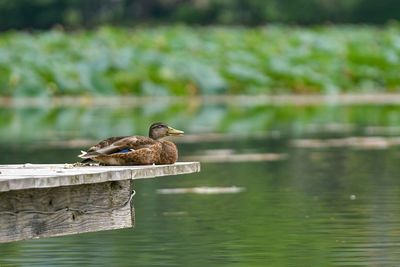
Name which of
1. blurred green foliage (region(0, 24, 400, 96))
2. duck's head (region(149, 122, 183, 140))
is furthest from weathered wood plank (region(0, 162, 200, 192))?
blurred green foliage (region(0, 24, 400, 96))

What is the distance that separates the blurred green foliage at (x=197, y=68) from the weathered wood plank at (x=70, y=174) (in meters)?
21.5

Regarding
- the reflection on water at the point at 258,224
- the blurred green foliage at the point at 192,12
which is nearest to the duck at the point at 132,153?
the reflection on water at the point at 258,224

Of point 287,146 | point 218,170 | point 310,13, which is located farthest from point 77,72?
point 310,13

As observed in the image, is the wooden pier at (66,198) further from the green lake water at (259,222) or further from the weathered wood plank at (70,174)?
the green lake water at (259,222)

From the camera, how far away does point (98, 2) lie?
211 ft

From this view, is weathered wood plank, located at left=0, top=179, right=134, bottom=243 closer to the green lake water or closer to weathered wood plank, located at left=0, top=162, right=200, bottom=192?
weathered wood plank, located at left=0, top=162, right=200, bottom=192

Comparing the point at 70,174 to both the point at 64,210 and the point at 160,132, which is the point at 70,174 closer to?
the point at 64,210

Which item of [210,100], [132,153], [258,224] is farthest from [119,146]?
[210,100]

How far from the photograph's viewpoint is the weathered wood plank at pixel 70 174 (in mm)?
8445

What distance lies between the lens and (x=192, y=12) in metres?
59.4

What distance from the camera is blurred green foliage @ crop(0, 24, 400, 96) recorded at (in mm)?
31375

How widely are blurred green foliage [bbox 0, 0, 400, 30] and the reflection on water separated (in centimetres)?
4067

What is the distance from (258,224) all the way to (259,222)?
5.3 inches

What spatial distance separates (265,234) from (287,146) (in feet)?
27.4
